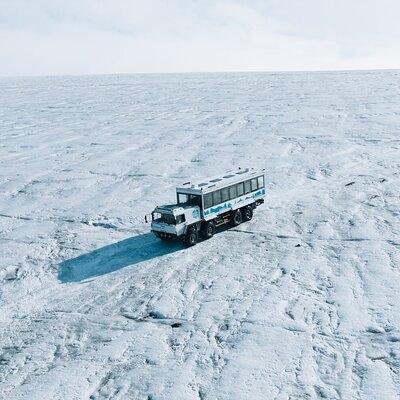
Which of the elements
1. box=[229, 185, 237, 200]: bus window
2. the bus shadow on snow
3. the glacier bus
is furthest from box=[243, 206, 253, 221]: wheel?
the bus shadow on snow

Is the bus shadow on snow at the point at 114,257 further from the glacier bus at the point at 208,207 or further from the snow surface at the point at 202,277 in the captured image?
the glacier bus at the point at 208,207

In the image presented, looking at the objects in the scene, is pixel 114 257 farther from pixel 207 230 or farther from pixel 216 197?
pixel 216 197

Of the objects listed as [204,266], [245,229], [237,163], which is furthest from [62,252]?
[237,163]

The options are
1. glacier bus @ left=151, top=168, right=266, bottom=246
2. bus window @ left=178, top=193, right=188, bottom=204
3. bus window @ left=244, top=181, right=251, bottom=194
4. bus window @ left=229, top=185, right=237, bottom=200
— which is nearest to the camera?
glacier bus @ left=151, top=168, right=266, bottom=246

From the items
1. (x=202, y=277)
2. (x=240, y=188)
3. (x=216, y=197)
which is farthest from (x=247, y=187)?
(x=202, y=277)

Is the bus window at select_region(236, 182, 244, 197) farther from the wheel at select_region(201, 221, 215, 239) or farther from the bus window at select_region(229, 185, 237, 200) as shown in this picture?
the wheel at select_region(201, 221, 215, 239)

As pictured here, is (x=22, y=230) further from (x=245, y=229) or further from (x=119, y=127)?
(x=119, y=127)

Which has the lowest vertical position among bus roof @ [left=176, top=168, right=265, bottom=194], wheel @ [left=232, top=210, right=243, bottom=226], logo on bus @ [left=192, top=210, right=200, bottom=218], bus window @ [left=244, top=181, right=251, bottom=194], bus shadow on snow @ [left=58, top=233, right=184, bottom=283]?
bus shadow on snow @ [left=58, top=233, right=184, bottom=283]
